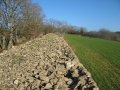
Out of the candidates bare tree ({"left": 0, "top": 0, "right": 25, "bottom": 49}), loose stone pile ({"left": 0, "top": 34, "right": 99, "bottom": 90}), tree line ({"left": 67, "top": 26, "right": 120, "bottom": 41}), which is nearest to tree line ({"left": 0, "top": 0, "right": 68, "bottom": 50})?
bare tree ({"left": 0, "top": 0, "right": 25, "bottom": 49})

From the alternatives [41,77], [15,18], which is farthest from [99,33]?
[41,77]

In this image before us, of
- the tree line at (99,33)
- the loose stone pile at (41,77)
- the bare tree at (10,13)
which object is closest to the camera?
the loose stone pile at (41,77)

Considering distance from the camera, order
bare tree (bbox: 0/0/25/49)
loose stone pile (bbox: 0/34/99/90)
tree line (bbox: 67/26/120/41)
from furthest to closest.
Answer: tree line (bbox: 67/26/120/41)
bare tree (bbox: 0/0/25/49)
loose stone pile (bbox: 0/34/99/90)

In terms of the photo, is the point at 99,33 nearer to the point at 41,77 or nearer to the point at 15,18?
the point at 15,18

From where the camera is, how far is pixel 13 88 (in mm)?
5020

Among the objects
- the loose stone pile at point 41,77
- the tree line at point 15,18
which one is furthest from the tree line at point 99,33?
the loose stone pile at point 41,77

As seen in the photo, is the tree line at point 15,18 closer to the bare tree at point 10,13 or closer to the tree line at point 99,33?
the bare tree at point 10,13

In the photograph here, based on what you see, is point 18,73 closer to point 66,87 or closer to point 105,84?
point 66,87

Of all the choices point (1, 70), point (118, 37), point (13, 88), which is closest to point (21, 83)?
point (13, 88)

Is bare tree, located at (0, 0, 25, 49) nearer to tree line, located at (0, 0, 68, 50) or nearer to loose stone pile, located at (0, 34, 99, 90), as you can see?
tree line, located at (0, 0, 68, 50)

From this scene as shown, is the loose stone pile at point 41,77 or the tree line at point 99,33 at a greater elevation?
the tree line at point 99,33

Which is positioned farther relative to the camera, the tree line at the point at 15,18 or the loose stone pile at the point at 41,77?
the tree line at the point at 15,18

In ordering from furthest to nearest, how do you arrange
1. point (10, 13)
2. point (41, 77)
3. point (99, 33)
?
point (99, 33) < point (10, 13) < point (41, 77)

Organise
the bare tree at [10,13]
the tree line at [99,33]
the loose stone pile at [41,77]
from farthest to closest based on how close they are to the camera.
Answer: the tree line at [99,33] < the bare tree at [10,13] < the loose stone pile at [41,77]
